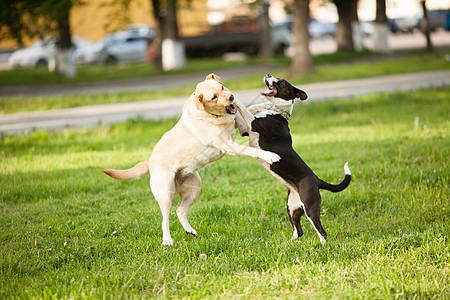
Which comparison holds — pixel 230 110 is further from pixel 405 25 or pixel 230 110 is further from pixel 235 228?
pixel 405 25

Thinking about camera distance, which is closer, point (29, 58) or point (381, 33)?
point (381, 33)

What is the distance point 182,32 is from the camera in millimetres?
31156

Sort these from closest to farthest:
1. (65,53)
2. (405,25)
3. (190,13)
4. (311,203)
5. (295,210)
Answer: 1. (311,203)
2. (295,210)
3. (65,53)
4. (190,13)
5. (405,25)

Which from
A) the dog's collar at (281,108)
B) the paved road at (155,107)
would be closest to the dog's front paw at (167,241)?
the dog's collar at (281,108)

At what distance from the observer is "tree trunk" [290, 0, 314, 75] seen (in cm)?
1584

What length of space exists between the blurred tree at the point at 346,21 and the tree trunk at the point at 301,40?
901 centimetres

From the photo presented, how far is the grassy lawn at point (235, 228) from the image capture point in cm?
373

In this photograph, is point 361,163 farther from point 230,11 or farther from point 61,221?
point 230,11

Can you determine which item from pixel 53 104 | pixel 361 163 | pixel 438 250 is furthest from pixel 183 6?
pixel 438 250

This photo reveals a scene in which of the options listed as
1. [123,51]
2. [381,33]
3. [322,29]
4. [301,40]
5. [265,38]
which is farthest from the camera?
[322,29]

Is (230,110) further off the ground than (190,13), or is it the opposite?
(230,110)

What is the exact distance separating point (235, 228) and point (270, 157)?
126 centimetres

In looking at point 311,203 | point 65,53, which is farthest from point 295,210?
point 65,53

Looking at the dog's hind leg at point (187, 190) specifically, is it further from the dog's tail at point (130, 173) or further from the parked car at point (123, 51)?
the parked car at point (123, 51)
